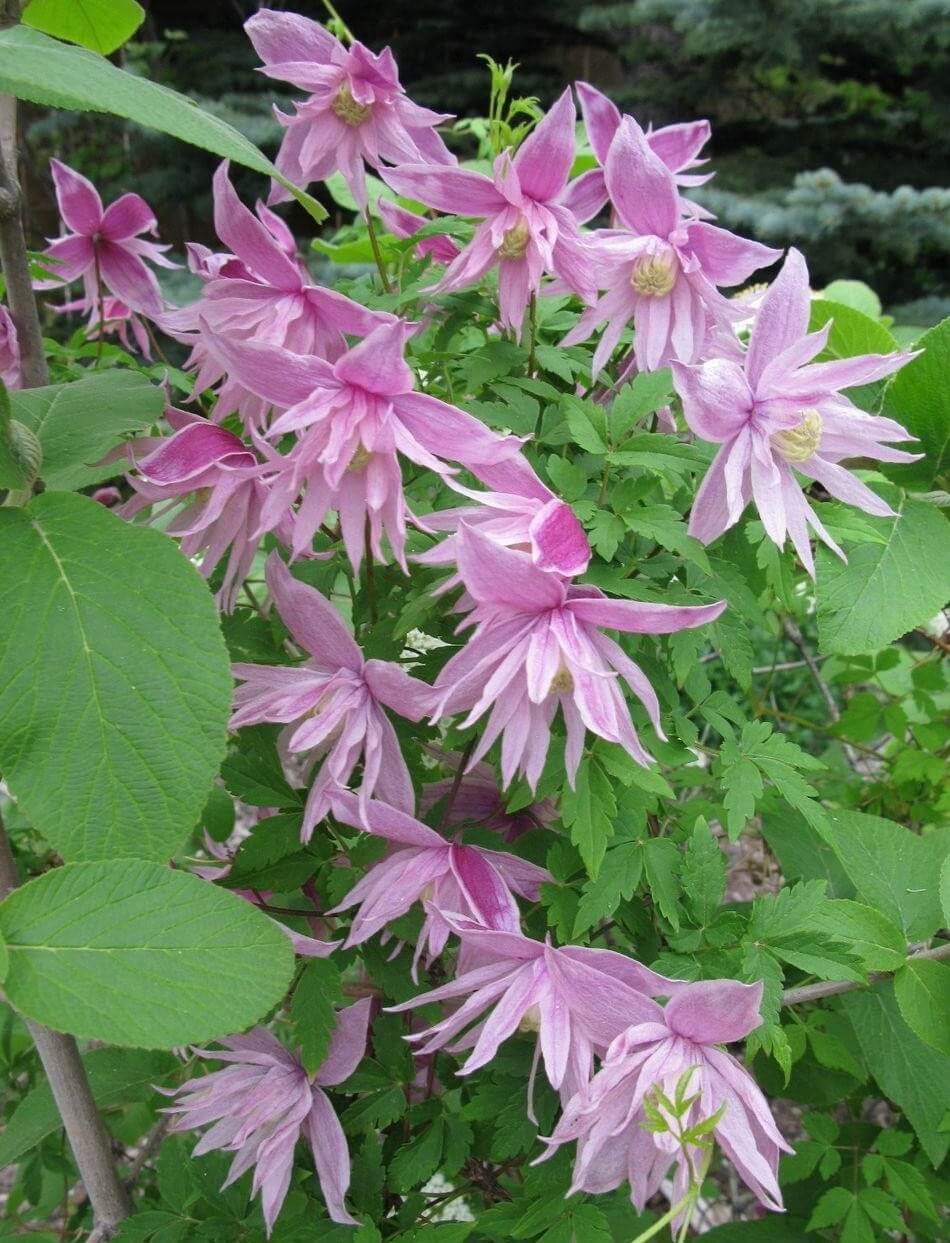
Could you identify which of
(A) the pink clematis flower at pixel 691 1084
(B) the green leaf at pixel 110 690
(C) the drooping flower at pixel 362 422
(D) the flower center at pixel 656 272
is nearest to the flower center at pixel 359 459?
(C) the drooping flower at pixel 362 422

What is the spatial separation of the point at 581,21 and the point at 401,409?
5076 millimetres

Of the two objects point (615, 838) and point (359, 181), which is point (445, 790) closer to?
point (615, 838)

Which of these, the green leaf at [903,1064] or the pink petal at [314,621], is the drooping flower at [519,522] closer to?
the pink petal at [314,621]

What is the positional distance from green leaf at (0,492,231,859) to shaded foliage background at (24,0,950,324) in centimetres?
391

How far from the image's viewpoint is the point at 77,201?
893 millimetres

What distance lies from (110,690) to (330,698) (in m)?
0.15

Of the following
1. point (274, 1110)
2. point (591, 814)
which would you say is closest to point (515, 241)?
point (591, 814)

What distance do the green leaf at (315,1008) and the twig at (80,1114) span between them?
125 mm

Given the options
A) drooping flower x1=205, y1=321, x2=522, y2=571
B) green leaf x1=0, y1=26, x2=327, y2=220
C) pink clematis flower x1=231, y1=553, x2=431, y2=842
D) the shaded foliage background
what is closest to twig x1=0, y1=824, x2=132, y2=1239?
pink clematis flower x1=231, y1=553, x2=431, y2=842

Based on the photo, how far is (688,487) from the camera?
0.70 meters

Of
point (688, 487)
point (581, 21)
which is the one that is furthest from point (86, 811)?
point (581, 21)

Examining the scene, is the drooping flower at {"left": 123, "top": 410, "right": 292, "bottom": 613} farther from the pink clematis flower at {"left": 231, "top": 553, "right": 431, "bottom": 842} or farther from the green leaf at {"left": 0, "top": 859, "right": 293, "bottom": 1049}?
the green leaf at {"left": 0, "top": 859, "right": 293, "bottom": 1049}

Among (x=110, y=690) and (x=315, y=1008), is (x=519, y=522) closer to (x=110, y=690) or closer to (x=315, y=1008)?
(x=110, y=690)

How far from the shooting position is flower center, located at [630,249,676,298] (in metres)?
0.64
